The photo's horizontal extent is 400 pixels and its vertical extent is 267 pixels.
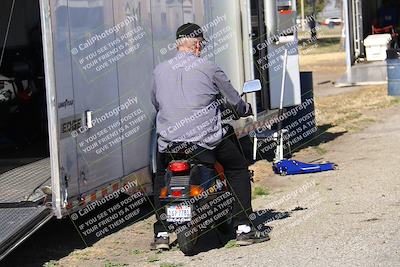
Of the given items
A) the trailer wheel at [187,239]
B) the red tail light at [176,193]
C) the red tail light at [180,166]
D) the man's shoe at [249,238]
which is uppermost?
the red tail light at [180,166]

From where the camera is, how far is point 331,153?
12.9 m

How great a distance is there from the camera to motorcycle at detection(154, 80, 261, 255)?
23.4 feet

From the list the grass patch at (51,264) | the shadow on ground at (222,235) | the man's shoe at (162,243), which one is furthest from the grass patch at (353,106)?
the grass patch at (51,264)

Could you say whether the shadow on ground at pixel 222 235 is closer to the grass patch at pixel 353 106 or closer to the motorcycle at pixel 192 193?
the motorcycle at pixel 192 193

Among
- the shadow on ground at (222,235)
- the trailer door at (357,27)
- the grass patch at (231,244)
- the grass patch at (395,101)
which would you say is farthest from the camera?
the trailer door at (357,27)

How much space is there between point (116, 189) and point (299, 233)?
1659 mm

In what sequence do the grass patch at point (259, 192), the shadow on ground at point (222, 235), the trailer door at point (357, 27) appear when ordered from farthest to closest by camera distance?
the trailer door at point (357, 27) → the grass patch at point (259, 192) → the shadow on ground at point (222, 235)

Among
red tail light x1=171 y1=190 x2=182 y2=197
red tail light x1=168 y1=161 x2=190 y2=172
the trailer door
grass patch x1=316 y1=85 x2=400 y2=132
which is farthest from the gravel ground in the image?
the trailer door

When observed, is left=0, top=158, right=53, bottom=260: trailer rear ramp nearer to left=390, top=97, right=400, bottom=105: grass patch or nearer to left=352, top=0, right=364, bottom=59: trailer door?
left=390, top=97, right=400, bottom=105: grass patch

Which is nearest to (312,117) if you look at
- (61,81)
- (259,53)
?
(259,53)

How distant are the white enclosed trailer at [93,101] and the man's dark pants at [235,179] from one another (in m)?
0.58

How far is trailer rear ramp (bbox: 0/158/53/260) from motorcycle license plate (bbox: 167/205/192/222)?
3.13ft

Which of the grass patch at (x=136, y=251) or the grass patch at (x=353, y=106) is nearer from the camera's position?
the grass patch at (x=136, y=251)

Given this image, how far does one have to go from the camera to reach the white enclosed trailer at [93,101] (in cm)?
711
